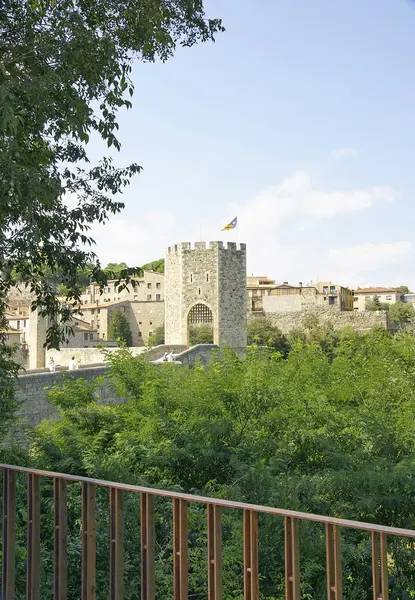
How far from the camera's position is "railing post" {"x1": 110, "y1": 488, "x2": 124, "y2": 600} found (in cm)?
279

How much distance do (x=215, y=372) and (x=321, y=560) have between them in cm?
549

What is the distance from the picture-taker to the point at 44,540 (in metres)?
6.61

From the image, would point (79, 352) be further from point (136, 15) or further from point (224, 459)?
point (136, 15)

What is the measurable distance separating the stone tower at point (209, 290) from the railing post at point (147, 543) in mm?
35822

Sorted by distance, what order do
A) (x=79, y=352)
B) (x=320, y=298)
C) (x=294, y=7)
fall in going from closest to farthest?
1. (x=294, y=7)
2. (x=79, y=352)
3. (x=320, y=298)

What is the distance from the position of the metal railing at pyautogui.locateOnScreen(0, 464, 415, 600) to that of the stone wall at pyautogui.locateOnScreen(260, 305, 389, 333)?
51.3m

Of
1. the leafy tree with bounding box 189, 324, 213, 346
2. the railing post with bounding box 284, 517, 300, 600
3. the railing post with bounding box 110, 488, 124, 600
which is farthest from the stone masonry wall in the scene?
the railing post with bounding box 284, 517, 300, 600

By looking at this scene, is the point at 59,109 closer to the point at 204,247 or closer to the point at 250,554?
the point at 250,554

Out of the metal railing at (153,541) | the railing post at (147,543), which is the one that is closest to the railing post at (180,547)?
the metal railing at (153,541)

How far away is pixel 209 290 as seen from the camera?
3947cm

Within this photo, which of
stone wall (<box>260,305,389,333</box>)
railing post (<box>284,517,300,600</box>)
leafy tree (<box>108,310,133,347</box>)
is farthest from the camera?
leafy tree (<box>108,310,133,347</box>)

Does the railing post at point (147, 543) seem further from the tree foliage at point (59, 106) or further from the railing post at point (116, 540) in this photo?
the tree foliage at point (59, 106)

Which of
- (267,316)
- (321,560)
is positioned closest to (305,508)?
(321,560)

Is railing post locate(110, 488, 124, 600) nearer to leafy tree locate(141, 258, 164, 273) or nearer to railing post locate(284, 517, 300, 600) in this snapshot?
railing post locate(284, 517, 300, 600)
